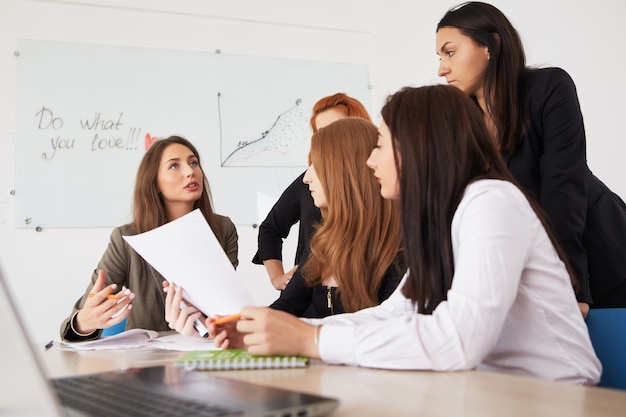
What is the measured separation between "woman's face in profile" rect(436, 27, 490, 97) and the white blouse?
816 mm

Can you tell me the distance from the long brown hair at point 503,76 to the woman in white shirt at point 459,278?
2.07ft

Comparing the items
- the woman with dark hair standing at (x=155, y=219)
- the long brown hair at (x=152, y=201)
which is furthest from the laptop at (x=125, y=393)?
the long brown hair at (x=152, y=201)

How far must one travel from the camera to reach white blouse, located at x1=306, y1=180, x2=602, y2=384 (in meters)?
0.93

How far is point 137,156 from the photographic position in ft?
12.4

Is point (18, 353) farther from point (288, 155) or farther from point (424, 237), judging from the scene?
point (288, 155)

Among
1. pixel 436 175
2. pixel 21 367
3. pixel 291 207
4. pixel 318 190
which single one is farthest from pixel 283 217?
pixel 21 367

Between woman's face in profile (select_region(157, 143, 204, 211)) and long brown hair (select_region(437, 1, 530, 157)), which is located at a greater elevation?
long brown hair (select_region(437, 1, 530, 157))

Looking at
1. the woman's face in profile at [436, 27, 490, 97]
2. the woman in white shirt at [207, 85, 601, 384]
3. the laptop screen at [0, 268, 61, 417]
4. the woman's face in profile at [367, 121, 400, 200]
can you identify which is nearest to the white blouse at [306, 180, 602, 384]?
the woman in white shirt at [207, 85, 601, 384]

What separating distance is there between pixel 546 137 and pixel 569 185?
145mm

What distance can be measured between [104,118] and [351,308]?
2464 millimetres

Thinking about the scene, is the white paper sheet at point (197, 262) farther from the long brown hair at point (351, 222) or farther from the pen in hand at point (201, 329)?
the long brown hair at point (351, 222)

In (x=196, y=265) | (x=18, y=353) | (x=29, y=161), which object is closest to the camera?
(x=18, y=353)

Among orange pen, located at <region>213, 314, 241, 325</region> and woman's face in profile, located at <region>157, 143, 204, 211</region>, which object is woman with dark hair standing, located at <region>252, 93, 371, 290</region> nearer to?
woman's face in profile, located at <region>157, 143, 204, 211</region>

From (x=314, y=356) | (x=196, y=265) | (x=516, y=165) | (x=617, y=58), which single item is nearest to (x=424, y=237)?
(x=314, y=356)
